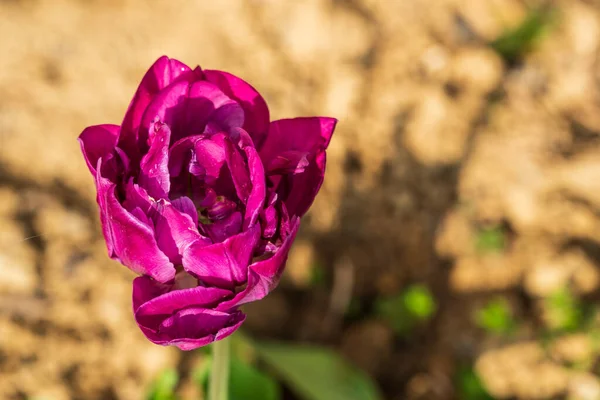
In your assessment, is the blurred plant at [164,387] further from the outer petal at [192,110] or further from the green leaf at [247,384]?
the outer petal at [192,110]

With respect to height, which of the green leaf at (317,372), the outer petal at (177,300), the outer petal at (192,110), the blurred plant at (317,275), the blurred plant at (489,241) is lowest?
the green leaf at (317,372)

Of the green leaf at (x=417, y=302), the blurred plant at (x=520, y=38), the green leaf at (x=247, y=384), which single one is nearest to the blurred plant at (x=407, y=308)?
the green leaf at (x=417, y=302)

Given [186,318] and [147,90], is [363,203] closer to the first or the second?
[147,90]

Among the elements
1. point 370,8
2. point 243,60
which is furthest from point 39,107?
point 370,8

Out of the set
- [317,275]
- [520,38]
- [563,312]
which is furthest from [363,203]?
[520,38]

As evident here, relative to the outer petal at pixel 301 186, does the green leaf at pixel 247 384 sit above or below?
below

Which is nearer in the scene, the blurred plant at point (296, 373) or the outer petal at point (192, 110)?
the outer petal at point (192, 110)

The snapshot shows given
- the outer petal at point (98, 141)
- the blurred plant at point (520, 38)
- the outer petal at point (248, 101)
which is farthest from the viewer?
the blurred plant at point (520, 38)

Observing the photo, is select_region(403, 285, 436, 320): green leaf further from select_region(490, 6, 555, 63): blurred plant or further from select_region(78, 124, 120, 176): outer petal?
select_region(78, 124, 120, 176): outer petal
